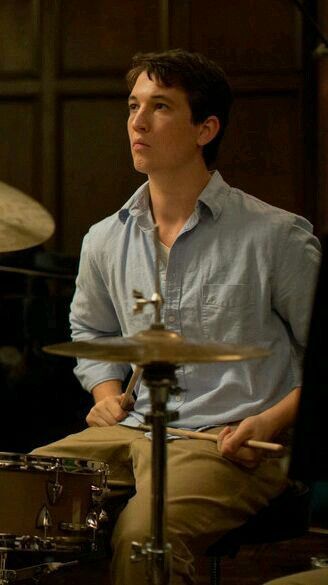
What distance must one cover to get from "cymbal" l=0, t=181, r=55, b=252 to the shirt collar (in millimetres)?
496

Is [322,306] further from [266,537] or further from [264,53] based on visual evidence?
[264,53]

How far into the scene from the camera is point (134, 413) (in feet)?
8.36

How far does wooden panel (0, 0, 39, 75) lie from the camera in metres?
4.48

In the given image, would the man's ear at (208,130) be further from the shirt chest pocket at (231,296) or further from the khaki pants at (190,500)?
the khaki pants at (190,500)

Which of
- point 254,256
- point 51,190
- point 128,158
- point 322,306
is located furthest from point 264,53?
point 322,306

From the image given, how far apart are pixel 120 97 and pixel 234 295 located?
2.25 m

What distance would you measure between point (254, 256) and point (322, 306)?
3.06 feet

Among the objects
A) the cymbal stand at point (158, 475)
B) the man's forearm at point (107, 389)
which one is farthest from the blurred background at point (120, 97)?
the cymbal stand at point (158, 475)

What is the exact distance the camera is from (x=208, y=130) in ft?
8.70

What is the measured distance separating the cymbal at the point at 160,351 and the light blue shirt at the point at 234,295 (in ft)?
1.78

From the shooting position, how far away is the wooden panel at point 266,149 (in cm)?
429

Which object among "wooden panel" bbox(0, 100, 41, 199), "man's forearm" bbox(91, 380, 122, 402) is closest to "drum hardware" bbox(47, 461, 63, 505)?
"man's forearm" bbox(91, 380, 122, 402)

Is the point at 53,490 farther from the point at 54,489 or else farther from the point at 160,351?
the point at 160,351

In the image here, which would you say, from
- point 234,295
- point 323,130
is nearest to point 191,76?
point 234,295
